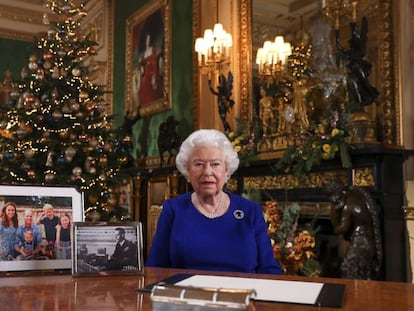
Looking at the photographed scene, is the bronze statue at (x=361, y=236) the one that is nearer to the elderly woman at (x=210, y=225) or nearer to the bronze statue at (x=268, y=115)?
the bronze statue at (x=268, y=115)

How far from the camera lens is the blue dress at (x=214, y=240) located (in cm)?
192

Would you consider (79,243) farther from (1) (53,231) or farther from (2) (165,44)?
(2) (165,44)

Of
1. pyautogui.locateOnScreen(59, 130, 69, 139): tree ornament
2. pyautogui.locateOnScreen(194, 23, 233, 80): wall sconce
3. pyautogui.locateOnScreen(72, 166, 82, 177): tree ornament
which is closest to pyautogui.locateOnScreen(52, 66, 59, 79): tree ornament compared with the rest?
pyautogui.locateOnScreen(59, 130, 69, 139): tree ornament

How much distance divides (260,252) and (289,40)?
369cm

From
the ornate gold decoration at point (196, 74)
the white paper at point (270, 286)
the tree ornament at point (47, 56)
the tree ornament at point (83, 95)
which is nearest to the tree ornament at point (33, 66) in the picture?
the tree ornament at point (47, 56)

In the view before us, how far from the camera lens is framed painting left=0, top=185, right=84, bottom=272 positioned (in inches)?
59.8

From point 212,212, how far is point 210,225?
79 millimetres

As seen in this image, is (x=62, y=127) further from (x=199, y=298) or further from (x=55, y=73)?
(x=199, y=298)

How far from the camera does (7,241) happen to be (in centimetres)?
151

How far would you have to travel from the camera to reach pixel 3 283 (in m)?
1.36

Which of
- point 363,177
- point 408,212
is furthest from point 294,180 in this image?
point 408,212

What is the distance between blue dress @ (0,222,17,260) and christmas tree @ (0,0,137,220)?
3155 mm

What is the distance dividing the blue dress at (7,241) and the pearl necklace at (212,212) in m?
0.77

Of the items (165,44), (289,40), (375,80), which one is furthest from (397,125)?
(165,44)
